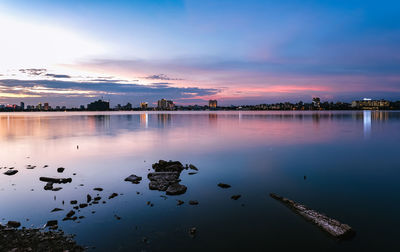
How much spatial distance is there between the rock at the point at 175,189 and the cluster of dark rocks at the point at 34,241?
272 inches

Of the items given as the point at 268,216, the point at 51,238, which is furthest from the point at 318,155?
the point at 51,238

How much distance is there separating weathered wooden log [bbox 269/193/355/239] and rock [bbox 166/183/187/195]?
688 centimetres

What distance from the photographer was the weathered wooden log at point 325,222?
11445 millimetres

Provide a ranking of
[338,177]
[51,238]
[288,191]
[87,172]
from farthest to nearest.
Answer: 1. [87,172]
2. [338,177]
3. [288,191]
4. [51,238]

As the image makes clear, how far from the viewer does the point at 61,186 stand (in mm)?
18375

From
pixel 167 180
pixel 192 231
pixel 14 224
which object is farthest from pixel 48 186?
pixel 192 231

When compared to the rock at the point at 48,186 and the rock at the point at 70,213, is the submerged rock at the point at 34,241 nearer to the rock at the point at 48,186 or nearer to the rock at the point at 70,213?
the rock at the point at 70,213

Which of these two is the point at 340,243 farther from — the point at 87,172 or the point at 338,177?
the point at 87,172

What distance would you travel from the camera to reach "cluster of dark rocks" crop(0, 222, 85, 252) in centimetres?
994

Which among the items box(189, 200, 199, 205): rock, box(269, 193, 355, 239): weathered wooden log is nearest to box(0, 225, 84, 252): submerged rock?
box(189, 200, 199, 205): rock

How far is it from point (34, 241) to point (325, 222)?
13.4 m

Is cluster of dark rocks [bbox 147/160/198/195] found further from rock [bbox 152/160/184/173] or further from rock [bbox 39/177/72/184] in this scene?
rock [bbox 39/177/72/184]

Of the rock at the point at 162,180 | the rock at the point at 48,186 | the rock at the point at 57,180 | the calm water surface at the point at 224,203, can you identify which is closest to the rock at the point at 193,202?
the calm water surface at the point at 224,203

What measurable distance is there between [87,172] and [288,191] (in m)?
17.5
